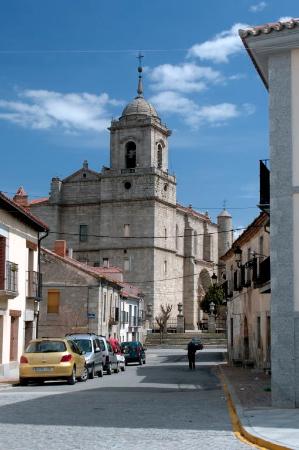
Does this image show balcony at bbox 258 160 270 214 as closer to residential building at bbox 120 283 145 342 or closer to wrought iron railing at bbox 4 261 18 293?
wrought iron railing at bbox 4 261 18 293

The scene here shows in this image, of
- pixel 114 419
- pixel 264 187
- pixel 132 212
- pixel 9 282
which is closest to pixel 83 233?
pixel 132 212

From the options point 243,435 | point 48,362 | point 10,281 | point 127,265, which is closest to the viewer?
point 243,435

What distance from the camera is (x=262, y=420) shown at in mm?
11641

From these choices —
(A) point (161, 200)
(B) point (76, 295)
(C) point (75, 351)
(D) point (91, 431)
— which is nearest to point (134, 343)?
(B) point (76, 295)

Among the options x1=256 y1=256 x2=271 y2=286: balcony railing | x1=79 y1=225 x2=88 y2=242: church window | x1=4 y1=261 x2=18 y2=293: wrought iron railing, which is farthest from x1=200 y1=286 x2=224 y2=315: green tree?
x1=256 y1=256 x2=271 y2=286: balcony railing

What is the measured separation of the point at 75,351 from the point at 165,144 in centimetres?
6035

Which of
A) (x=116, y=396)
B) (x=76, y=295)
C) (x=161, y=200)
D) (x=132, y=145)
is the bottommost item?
(x=116, y=396)

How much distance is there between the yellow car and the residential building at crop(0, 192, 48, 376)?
3.10 meters

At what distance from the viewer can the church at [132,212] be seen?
76188 millimetres

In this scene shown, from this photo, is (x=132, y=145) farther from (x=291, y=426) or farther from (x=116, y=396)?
(x=291, y=426)

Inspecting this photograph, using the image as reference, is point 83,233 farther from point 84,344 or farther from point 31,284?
point 84,344

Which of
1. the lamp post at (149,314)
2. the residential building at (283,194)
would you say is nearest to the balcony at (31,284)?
the residential building at (283,194)

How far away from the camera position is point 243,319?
3347 cm

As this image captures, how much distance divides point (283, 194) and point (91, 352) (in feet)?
41.9
